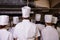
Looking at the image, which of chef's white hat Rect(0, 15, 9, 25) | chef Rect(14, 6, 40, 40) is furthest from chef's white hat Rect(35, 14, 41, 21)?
chef's white hat Rect(0, 15, 9, 25)

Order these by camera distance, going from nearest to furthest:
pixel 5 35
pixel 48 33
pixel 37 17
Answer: pixel 5 35, pixel 48 33, pixel 37 17

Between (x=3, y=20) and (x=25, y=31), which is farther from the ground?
(x=3, y=20)

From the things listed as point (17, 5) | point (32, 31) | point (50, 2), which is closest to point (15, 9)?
point (17, 5)

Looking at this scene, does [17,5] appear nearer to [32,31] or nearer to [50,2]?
[50,2]

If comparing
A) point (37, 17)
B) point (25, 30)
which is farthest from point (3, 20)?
point (37, 17)

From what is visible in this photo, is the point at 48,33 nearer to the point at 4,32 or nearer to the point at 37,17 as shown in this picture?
the point at 37,17

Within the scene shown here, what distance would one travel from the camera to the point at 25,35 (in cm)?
244

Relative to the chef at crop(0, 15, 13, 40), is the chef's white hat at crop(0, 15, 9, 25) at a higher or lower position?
higher

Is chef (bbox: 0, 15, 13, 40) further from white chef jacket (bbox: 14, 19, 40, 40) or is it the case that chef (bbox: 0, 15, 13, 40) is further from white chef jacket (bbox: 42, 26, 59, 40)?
white chef jacket (bbox: 42, 26, 59, 40)

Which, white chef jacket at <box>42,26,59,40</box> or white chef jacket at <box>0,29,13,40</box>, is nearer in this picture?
white chef jacket at <box>0,29,13,40</box>

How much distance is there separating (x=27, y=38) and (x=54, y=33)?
42 centimetres

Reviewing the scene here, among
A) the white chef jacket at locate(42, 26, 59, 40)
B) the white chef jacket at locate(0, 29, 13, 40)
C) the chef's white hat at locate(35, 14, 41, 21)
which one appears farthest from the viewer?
the chef's white hat at locate(35, 14, 41, 21)

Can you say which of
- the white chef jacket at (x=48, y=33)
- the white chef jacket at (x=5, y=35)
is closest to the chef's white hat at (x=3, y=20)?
the white chef jacket at (x=5, y=35)

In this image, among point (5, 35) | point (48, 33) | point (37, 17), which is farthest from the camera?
point (37, 17)
